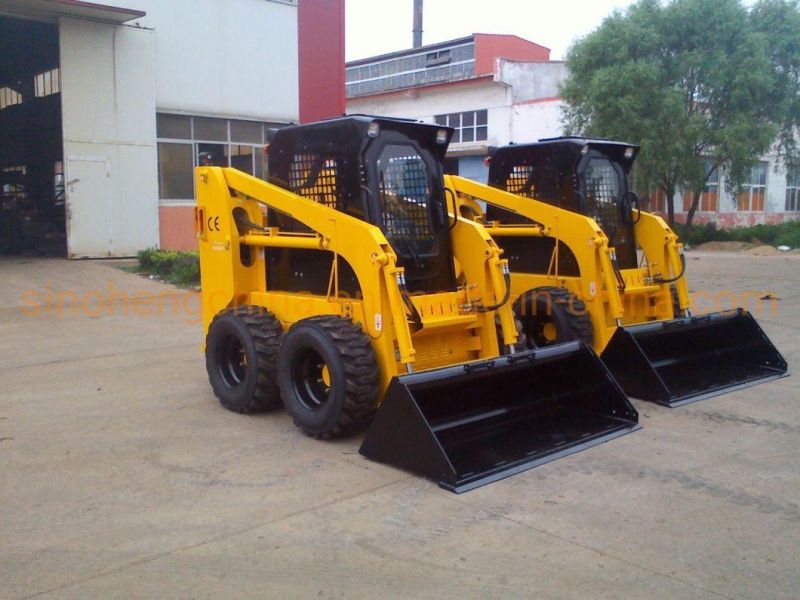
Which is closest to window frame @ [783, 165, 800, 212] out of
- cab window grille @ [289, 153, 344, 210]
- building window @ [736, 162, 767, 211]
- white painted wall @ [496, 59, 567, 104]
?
building window @ [736, 162, 767, 211]

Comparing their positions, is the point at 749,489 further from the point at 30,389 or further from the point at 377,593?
the point at 30,389

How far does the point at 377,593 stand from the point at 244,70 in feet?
59.2

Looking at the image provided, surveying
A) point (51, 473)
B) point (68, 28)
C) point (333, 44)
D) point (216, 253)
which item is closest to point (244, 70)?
point (333, 44)

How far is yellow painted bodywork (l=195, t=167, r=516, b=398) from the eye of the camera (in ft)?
19.3

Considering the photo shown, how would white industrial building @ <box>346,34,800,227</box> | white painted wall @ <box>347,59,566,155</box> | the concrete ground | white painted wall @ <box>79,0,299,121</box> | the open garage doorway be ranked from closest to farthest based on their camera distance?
the concrete ground, white painted wall @ <box>79,0,299,121</box>, the open garage doorway, white painted wall @ <box>347,59,566,155</box>, white industrial building @ <box>346,34,800,227</box>

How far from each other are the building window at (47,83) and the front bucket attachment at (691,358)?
19.2 meters

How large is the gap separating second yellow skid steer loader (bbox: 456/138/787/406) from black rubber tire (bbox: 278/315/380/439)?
2594 mm

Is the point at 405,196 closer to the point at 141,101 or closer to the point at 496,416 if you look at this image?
the point at 496,416

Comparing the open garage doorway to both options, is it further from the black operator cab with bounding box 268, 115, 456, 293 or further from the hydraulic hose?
the hydraulic hose

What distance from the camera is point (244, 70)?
784 inches

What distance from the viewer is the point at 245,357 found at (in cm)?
689

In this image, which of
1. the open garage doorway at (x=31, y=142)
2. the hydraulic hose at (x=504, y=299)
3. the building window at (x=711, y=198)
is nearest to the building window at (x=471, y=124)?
the building window at (x=711, y=198)

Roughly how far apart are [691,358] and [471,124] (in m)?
29.8

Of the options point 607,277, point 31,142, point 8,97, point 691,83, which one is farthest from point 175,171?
point 691,83
